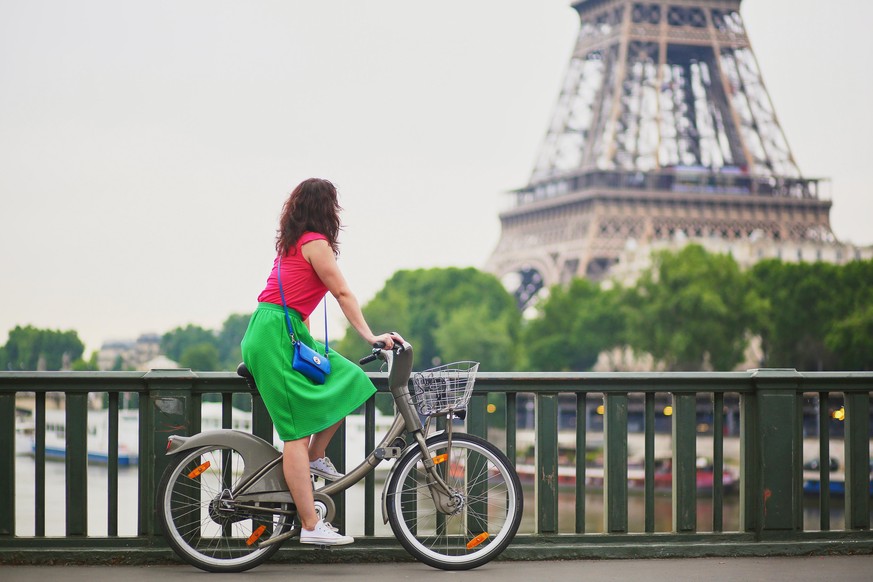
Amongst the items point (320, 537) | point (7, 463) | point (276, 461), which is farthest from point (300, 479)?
point (7, 463)

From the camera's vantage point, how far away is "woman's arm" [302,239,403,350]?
17.2 feet

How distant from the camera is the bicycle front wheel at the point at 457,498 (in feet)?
18.0

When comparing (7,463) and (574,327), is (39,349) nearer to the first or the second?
(7,463)

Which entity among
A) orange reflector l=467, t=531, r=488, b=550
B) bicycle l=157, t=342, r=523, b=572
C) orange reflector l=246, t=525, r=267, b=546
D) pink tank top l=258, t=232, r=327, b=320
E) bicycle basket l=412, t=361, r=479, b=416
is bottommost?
orange reflector l=467, t=531, r=488, b=550

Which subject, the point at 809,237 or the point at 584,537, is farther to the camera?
the point at 809,237

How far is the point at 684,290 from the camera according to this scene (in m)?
53.5

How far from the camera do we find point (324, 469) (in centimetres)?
551

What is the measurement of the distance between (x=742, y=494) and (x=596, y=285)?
53.8 meters

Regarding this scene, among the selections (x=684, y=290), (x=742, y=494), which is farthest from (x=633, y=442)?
(x=742, y=494)

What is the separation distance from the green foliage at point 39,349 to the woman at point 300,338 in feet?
16.6

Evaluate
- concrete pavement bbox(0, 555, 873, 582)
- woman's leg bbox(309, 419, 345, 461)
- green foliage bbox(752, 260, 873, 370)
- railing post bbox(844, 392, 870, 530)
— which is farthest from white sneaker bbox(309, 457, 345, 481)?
green foliage bbox(752, 260, 873, 370)

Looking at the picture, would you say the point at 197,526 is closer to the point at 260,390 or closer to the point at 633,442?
the point at 260,390

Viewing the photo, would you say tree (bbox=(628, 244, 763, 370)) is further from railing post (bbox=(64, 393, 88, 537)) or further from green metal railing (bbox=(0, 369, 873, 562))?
railing post (bbox=(64, 393, 88, 537))

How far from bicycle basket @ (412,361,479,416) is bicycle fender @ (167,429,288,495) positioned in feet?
2.36
